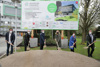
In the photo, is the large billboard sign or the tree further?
the tree

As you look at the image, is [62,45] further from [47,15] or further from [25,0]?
[25,0]

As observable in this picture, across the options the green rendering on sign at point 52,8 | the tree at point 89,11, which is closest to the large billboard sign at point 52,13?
the green rendering on sign at point 52,8

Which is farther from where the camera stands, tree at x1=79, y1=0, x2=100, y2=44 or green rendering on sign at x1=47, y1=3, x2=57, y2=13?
tree at x1=79, y1=0, x2=100, y2=44

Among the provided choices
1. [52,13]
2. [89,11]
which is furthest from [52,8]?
[89,11]

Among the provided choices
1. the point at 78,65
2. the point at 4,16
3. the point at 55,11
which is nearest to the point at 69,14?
the point at 55,11

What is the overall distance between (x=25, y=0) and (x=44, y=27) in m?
2.92

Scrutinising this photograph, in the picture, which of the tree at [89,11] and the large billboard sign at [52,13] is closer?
the large billboard sign at [52,13]

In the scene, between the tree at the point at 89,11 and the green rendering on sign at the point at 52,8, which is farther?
the tree at the point at 89,11

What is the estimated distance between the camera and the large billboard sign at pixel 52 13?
838cm

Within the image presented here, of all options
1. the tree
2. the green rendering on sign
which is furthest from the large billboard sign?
the tree

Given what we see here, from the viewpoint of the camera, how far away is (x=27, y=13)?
8.64 metres

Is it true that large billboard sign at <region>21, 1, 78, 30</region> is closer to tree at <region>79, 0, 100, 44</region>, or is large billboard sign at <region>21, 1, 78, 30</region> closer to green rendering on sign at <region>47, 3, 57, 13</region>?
green rendering on sign at <region>47, 3, 57, 13</region>

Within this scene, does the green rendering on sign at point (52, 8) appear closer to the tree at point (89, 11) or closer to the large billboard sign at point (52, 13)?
the large billboard sign at point (52, 13)

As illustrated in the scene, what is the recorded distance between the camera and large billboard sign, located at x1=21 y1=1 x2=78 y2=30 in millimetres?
8383
